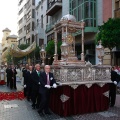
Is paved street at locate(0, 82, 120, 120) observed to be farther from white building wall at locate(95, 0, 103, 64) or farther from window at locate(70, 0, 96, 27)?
window at locate(70, 0, 96, 27)

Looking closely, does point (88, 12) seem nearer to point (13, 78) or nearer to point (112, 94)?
point (13, 78)

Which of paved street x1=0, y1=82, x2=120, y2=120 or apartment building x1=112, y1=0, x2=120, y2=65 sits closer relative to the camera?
paved street x1=0, y1=82, x2=120, y2=120

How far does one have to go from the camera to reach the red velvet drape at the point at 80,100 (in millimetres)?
8341

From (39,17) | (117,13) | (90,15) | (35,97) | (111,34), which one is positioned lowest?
(35,97)

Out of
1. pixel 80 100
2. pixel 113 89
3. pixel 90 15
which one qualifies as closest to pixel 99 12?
pixel 90 15

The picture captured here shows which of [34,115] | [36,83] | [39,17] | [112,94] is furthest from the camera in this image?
[39,17]

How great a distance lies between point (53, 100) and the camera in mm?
9164

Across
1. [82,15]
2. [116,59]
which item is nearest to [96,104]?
[116,59]

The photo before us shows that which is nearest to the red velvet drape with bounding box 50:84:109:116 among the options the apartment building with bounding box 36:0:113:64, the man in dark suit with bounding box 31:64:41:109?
the man in dark suit with bounding box 31:64:41:109

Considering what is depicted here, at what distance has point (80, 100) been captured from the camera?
337 inches

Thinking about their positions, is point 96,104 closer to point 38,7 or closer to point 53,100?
point 53,100

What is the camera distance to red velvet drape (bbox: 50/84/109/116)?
8.34 metres

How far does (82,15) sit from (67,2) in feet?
22.3

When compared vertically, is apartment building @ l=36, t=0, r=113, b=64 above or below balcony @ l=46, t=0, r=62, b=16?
below
